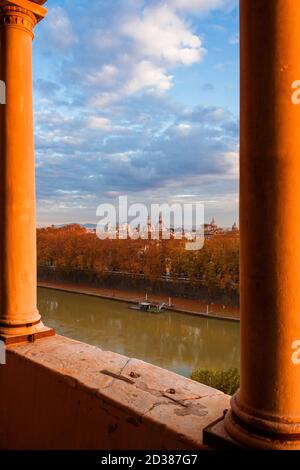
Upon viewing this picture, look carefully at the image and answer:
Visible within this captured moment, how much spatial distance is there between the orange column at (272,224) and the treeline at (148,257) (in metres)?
45.0

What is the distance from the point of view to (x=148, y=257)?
57625mm

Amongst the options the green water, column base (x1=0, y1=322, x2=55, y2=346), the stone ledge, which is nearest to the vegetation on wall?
the green water

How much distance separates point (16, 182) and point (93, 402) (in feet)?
9.01

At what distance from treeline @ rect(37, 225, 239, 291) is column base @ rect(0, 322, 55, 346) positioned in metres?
43.0

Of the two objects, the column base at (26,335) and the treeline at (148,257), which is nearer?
the column base at (26,335)

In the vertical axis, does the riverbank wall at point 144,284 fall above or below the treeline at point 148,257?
below

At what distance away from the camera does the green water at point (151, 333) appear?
97.7ft

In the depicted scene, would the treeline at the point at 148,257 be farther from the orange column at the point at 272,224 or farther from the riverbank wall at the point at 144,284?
the orange column at the point at 272,224

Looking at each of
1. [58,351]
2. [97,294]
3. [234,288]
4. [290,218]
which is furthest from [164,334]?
[290,218]

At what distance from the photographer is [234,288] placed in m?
46.2

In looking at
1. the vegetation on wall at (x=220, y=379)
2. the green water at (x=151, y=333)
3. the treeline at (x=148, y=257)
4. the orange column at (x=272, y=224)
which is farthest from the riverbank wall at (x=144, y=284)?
the orange column at (x=272, y=224)

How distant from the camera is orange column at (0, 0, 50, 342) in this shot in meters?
4.66

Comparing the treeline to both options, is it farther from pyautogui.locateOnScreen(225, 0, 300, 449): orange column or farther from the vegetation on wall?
pyautogui.locateOnScreen(225, 0, 300, 449): orange column

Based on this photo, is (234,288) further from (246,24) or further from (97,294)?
(246,24)
